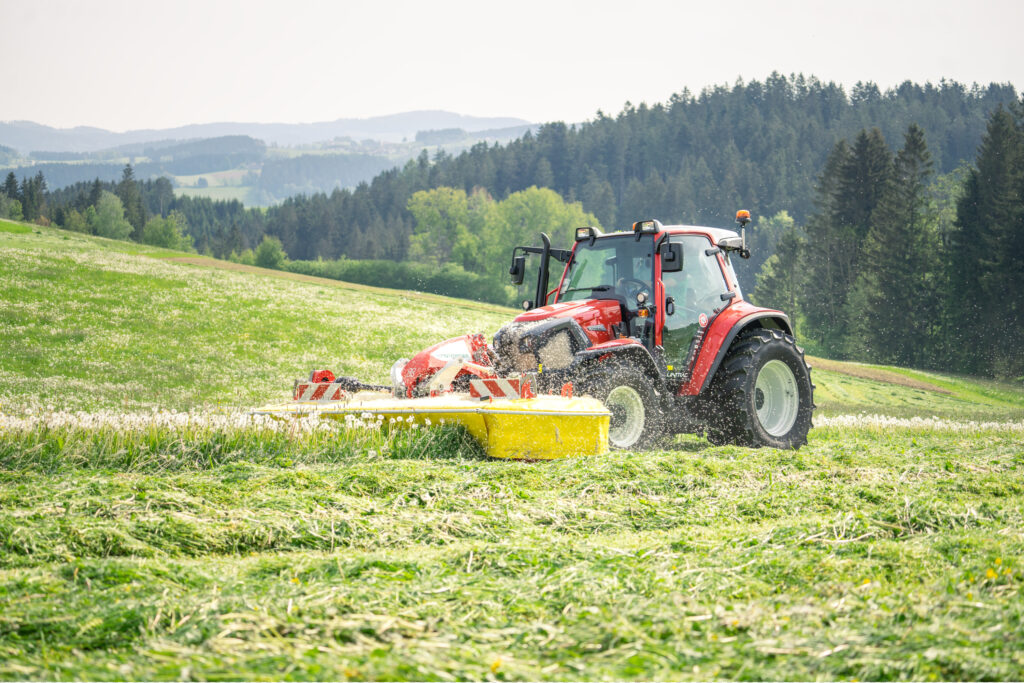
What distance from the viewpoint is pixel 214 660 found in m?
3.00

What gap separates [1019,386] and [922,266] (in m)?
15.0

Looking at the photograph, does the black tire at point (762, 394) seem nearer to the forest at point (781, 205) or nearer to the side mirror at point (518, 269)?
the side mirror at point (518, 269)

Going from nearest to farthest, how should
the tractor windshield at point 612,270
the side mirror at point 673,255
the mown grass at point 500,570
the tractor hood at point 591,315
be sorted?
the mown grass at point 500,570, the side mirror at point 673,255, the tractor hood at point 591,315, the tractor windshield at point 612,270

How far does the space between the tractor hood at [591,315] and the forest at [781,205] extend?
32.6 metres

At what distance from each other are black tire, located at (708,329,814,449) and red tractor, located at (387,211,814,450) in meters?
0.01

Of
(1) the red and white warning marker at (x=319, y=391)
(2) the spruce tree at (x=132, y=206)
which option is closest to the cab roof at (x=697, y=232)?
(1) the red and white warning marker at (x=319, y=391)

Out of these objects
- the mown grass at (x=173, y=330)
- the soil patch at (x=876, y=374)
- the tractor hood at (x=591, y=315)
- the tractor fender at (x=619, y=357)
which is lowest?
the soil patch at (x=876, y=374)

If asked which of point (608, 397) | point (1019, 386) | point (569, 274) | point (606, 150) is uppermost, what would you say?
point (606, 150)

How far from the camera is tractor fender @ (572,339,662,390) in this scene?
859cm

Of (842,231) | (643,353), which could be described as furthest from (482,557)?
(842,231)

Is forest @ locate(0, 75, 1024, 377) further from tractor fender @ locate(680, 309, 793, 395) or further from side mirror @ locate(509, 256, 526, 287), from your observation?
side mirror @ locate(509, 256, 526, 287)

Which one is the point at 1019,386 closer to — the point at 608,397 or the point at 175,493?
the point at 608,397

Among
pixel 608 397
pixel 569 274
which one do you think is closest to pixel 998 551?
pixel 608 397

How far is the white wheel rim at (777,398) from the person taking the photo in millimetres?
10391
